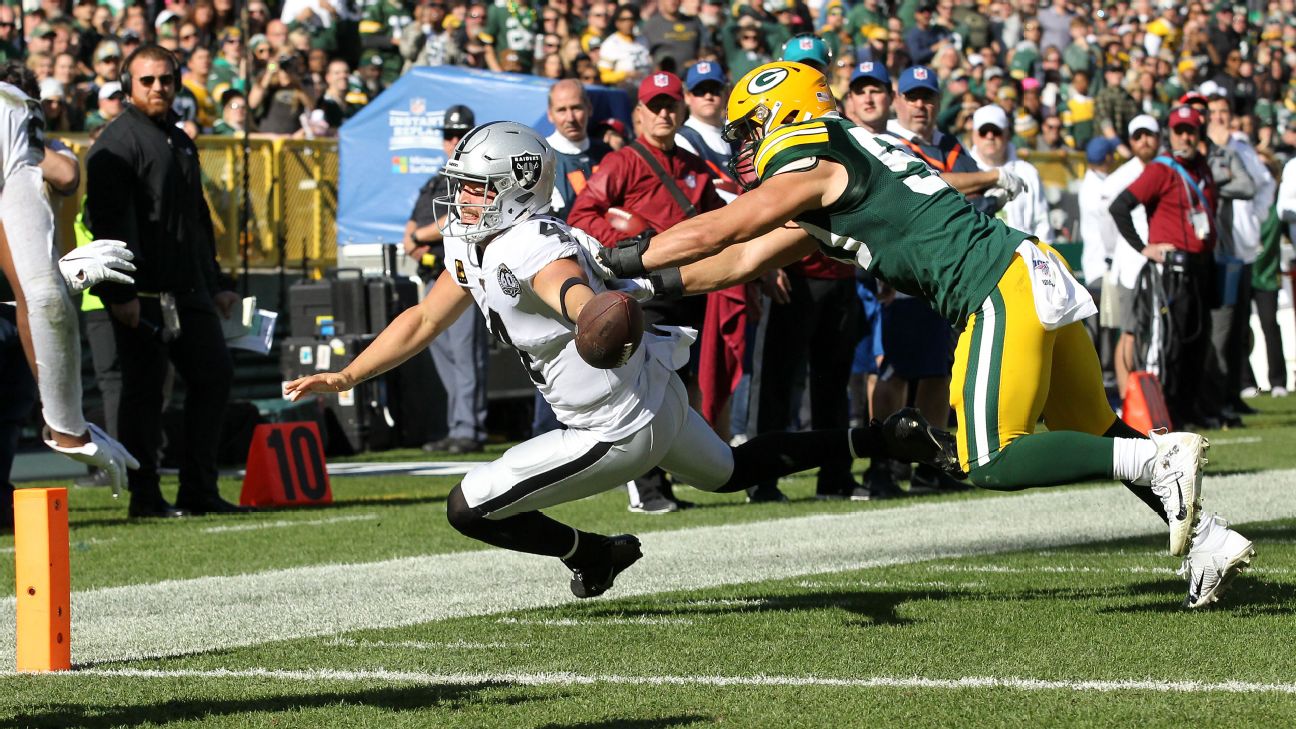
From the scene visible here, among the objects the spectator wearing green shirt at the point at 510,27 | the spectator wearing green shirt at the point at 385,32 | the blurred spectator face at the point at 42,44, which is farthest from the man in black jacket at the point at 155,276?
the spectator wearing green shirt at the point at 510,27

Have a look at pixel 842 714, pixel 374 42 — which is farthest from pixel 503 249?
pixel 374 42

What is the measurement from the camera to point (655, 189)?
9023 millimetres

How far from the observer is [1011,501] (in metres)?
9.51

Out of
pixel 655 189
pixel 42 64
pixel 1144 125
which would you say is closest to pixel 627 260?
pixel 655 189

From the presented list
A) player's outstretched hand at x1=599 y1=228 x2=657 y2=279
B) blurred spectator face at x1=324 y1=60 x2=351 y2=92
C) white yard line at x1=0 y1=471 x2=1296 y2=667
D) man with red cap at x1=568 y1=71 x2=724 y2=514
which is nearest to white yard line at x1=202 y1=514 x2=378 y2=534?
man with red cap at x1=568 y1=71 x2=724 y2=514

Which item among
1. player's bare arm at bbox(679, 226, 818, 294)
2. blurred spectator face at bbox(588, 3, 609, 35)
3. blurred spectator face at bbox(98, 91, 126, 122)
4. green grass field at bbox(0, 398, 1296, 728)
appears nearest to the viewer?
green grass field at bbox(0, 398, 1296, 728)

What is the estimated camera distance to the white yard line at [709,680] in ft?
15.1

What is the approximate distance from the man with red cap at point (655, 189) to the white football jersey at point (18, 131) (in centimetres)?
242

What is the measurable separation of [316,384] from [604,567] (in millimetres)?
1041

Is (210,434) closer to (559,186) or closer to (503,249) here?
(559,186)

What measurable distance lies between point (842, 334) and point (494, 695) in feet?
16.6

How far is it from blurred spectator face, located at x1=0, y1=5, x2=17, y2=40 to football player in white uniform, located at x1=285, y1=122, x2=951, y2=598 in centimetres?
1000

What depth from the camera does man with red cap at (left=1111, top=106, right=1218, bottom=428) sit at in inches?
487

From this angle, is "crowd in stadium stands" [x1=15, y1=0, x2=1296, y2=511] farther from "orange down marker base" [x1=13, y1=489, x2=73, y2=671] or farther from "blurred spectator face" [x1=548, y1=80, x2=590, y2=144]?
"orange down marker base" [x1=13, y1=489, x2=73, y2=671]
